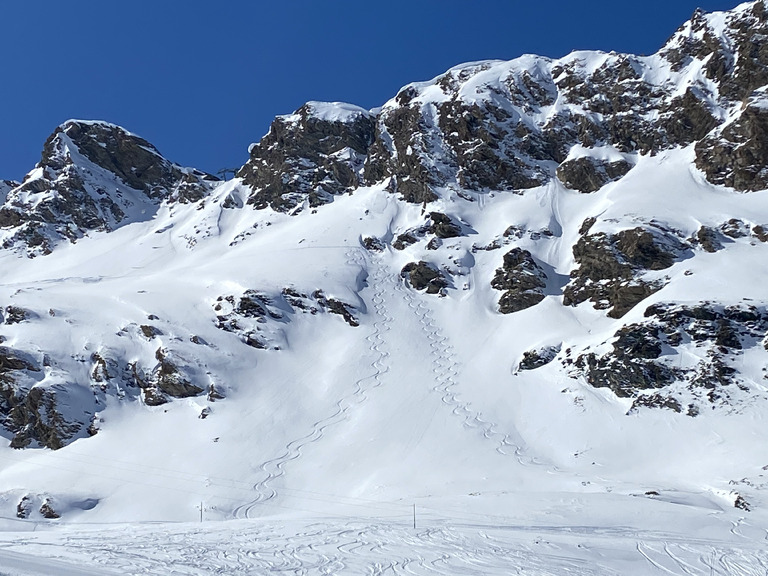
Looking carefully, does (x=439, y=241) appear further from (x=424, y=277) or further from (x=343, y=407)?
(x=343, y=407)


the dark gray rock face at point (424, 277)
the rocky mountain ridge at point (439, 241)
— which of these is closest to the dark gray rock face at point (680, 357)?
the rocky mountain ridge at point (439, 241)

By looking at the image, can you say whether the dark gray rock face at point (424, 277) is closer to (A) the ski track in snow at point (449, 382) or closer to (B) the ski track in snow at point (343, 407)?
(A) the ski track in snow at point (449, 382)

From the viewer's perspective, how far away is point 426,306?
207 feet

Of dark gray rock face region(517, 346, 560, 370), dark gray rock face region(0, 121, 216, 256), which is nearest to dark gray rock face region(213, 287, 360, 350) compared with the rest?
dark gray rock face region(517, 346, 560, 370)

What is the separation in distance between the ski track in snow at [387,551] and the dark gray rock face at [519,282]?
38.0 m

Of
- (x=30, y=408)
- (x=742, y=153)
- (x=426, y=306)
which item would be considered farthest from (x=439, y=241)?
(x=30, y=408)

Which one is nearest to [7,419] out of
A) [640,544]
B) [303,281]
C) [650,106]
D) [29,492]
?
[29,492]

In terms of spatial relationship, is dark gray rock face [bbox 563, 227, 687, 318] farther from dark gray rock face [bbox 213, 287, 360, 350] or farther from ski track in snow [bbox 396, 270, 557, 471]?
dark gray rock face [bbox 213, 287, 360, 350]

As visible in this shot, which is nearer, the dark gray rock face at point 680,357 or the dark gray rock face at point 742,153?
the dark gray rock face at point 680,357

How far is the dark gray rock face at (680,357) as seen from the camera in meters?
42.8

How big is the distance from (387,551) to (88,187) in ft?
309

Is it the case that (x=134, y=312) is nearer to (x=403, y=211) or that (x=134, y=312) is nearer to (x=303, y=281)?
(x=303, y=281)

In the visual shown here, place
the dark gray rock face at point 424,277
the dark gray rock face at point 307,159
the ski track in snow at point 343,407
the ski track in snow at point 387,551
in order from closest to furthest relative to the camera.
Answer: the ski track in snow at point 387,551 → the ski track in snow at point 343,407 → the dark gray rock face at point 424,277 → the dark gray rock face at point 307,159

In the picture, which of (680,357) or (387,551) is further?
(680,357)
